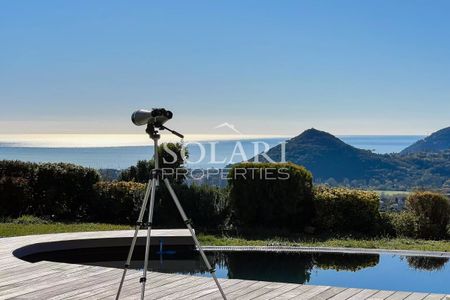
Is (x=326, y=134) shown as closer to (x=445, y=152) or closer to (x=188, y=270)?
(x=445, y=152)

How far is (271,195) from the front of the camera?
1144cm

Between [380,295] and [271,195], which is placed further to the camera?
[271,195]

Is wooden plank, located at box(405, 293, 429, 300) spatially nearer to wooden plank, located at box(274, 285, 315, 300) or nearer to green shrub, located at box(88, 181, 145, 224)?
wooden plank, located at box(274, 285, 315, 300)

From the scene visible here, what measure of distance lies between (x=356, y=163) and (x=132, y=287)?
14149 millimetres

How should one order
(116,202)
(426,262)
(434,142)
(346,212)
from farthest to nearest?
(434,142), (116,202), (346,212), (426,262)

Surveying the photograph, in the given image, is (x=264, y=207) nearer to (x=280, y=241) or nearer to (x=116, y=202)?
(x=280, y=241)

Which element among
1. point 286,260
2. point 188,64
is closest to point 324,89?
point 188,64

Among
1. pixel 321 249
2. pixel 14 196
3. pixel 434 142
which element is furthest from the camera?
pixel 434 142

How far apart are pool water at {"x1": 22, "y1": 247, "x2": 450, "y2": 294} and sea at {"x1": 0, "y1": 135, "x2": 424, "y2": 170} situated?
4425 millimetres

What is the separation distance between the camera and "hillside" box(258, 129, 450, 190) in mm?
16922

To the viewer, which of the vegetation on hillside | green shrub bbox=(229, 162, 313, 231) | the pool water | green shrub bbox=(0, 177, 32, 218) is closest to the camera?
the pool water

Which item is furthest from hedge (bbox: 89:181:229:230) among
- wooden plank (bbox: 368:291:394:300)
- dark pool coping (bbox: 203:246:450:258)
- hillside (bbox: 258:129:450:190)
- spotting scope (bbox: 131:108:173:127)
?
spotting scope (bbox: 131:108:173:127)

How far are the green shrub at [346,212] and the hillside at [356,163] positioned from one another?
485cm

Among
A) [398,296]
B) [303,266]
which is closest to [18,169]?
[303,266]
